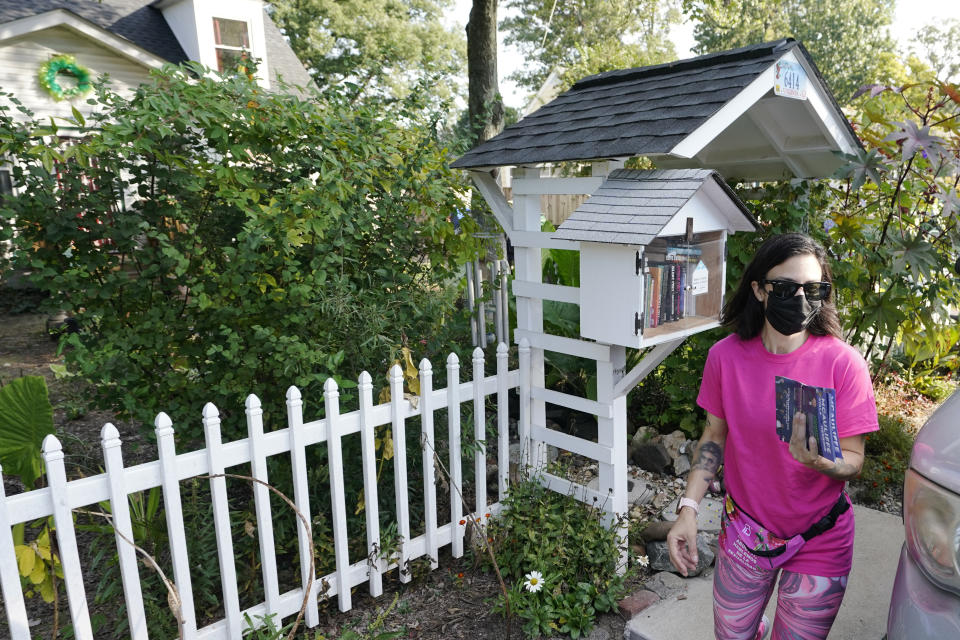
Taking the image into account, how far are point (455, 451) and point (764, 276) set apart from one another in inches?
66.9

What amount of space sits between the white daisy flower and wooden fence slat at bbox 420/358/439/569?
50 centimetres

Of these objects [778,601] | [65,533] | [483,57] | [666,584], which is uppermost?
[483,57]

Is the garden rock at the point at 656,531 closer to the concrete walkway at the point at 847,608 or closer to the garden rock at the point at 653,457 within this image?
the concrete walkway at the point at 847,608

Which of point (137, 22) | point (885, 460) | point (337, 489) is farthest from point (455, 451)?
point (137, 22)

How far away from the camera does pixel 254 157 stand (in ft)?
9.86

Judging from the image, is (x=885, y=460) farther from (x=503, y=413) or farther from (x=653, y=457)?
(x=503, y=413)

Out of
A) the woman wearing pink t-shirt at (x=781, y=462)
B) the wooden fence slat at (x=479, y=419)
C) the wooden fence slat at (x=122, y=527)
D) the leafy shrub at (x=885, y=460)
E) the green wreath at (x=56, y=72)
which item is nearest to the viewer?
the woman wearing pink t-shirt at (x=781, y=462)

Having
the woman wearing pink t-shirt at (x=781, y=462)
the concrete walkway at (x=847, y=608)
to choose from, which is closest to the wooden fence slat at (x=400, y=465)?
the concrete walkway at (x=847, y=608)

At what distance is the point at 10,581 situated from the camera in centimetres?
214

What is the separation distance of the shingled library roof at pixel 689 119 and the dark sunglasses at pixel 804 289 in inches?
32.4

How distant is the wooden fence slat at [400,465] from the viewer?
2914 mm

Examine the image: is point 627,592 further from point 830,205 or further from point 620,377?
point 830,205

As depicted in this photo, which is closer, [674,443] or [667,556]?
[667,556]

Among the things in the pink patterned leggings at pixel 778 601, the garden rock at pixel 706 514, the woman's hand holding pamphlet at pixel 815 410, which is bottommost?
the garden rock at pixel 706 514
